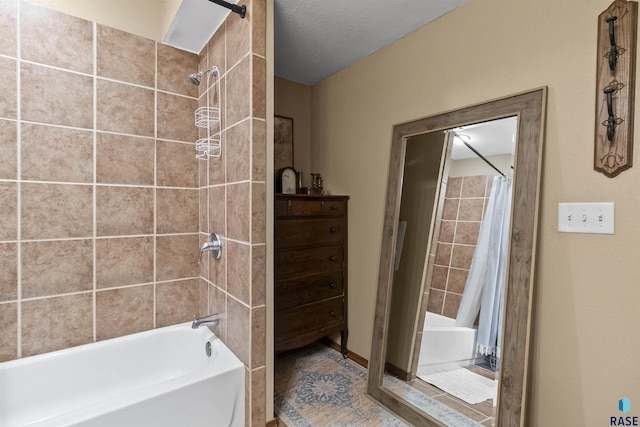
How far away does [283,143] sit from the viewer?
2.74 m

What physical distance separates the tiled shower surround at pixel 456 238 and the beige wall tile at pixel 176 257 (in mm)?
1591

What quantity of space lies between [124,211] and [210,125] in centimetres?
75

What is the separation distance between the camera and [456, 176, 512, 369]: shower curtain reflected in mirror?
1.49 meters

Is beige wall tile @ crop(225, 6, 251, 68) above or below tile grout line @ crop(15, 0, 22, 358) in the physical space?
above

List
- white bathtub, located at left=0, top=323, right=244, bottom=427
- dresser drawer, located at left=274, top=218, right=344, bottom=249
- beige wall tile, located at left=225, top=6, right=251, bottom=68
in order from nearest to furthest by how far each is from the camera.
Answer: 1. white bathtub, located at left=0, top=323, right=244, bottom=427
2. beige wall tile, located at left=225, top=6, right=251, bottom=68
3. dresser drawer, located at left=274, top=218, right=344, bottom=249

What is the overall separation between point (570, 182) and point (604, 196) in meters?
0.13

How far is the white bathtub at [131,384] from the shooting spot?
128 cm

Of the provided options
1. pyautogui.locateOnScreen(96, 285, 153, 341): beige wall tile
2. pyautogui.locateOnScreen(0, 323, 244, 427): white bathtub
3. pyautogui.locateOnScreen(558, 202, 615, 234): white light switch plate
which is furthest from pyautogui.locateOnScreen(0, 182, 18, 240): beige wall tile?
pyautogui.locateOnScreen(558, 202, 615, 234): white light switch plate

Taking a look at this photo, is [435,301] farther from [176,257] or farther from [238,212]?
[176,257]

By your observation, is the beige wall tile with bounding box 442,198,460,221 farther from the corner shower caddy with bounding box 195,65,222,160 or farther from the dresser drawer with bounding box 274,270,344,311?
the corner shower caddy with bounding box 195,65,222,160

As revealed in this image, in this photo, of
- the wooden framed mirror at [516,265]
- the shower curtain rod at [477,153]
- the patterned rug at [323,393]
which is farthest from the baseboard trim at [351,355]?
A: the shower curtain rod at [477,153]

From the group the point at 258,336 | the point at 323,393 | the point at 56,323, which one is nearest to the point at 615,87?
the point at 258,336

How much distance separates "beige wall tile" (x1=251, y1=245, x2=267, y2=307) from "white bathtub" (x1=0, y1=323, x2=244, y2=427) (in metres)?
0.36

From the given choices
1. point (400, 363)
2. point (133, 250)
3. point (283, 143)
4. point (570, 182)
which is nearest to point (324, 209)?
point (283, 143)
